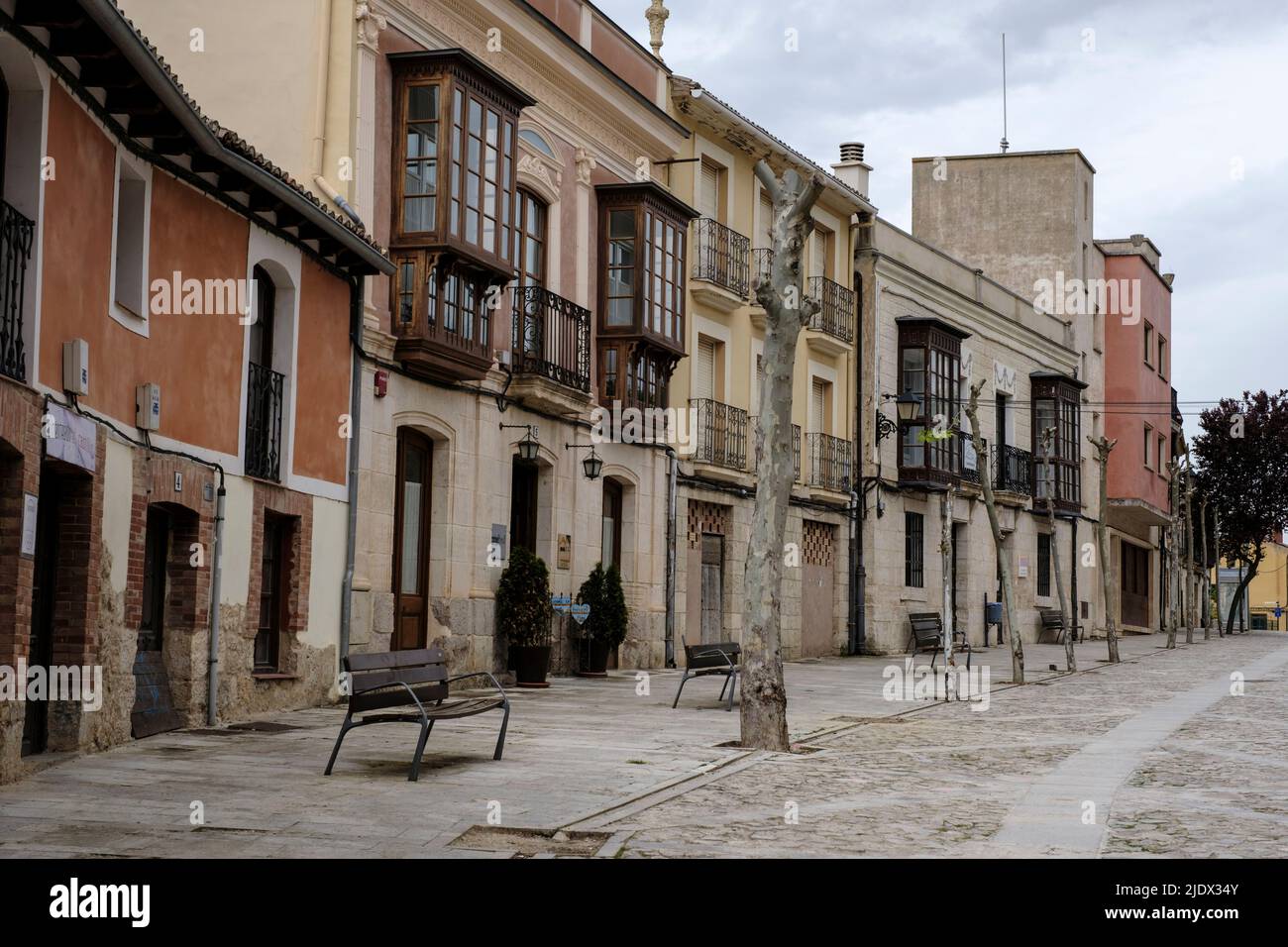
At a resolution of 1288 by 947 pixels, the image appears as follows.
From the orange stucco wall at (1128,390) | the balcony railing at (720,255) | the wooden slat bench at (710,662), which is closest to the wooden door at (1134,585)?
the orange stucco wall at (1128,390)

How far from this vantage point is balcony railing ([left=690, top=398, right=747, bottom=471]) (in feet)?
83.5

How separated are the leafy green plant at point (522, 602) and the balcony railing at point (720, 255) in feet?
25.6

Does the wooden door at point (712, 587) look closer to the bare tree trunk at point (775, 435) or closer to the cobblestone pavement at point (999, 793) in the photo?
the cobblestone pavement at point (999, 793)

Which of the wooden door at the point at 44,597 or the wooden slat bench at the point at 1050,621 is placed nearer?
the wooden door at the point at 44,597

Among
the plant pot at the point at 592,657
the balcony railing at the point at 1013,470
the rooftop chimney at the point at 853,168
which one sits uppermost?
the rooftop chimney at the point at 853,168

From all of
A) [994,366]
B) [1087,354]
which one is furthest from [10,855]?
[1087,354]

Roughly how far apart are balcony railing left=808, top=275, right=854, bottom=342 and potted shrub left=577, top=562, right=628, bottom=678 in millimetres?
9022

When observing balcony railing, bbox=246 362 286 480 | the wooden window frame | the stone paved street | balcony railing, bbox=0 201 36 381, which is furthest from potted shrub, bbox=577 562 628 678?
balcony railing, bbox=0 201 36 381

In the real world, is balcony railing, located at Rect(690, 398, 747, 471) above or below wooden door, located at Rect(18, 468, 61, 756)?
above

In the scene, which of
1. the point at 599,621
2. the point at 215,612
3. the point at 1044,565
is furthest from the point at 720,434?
the point at 1044,565

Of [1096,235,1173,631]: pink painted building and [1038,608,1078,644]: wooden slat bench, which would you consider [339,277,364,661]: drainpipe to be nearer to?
[1038,608,1078,644]: wooden slat bench

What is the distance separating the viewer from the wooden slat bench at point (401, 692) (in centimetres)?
1037
